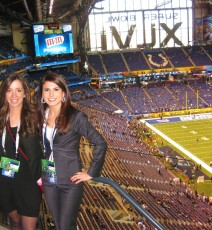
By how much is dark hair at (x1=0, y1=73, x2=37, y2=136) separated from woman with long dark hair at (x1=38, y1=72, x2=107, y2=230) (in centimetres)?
9

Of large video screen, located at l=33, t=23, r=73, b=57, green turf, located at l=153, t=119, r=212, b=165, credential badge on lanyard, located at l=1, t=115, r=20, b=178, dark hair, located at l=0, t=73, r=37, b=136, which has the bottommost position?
green turf, located at l=153, t=119, r=212, b=165

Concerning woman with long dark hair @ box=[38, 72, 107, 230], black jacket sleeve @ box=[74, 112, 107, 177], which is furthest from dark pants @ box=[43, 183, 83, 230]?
black jacket sleeve @ box=[74, 112, 107, 177]

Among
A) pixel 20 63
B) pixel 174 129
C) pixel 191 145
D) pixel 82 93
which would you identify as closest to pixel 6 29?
pixel 20 63

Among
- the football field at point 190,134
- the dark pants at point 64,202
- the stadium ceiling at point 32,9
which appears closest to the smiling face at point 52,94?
the dark pants at point 64,202

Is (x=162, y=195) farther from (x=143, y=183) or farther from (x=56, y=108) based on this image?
(x=56, y=108)

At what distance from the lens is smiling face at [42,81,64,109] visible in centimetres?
348

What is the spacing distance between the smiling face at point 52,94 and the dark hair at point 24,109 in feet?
0.69

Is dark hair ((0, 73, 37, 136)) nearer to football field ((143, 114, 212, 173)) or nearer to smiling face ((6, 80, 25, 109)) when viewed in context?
smiling face ((6, 80, 25, 109))

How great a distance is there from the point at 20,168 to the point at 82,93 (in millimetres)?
43541

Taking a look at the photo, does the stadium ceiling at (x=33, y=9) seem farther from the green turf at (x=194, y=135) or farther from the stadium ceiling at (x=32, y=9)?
the green turf at (x=194, y=135)

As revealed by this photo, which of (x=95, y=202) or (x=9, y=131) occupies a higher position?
(x=9, y=131)

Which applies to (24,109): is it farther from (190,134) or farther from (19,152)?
(190,134)

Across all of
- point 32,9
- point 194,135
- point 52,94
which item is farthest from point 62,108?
point 32,9

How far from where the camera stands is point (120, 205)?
11.6m
